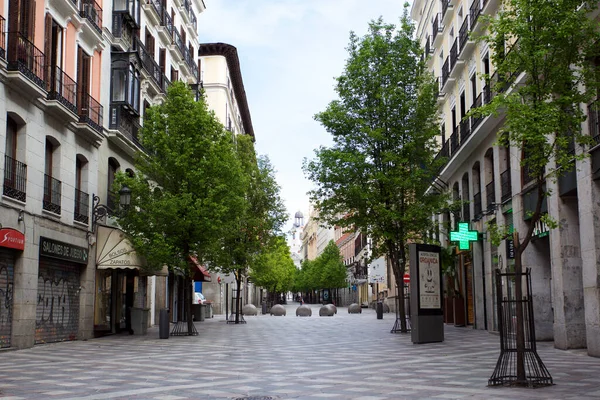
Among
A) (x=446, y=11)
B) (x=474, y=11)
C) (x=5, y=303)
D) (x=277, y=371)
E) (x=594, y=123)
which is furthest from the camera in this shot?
(x=446, y=11)

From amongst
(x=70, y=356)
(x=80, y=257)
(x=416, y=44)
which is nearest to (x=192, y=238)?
(x=80, y=257)

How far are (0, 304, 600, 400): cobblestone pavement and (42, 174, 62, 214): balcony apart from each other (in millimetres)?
4111

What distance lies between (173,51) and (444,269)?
721 inches

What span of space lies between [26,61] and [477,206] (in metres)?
18.8

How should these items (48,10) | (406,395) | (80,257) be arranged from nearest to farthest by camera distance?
(406,395) → (48,10) → (80,257)

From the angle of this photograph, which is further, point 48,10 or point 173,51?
point 173,51

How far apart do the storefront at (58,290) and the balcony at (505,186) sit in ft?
48.6

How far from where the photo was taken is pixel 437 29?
119ft

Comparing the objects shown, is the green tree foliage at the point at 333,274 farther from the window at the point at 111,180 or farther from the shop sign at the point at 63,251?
the shop sign at the point at 63,251

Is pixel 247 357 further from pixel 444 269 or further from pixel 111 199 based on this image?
pixel 444 269

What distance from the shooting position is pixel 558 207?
17.9 meters

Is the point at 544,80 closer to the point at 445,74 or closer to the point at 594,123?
the point at 594,123

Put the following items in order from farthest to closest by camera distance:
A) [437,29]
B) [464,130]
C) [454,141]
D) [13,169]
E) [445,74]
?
[437,29] < [445,74] < [454,141] < [464,130] < [13,169]

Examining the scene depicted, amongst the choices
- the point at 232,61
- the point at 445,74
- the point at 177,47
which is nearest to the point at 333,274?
the point at 232,61
